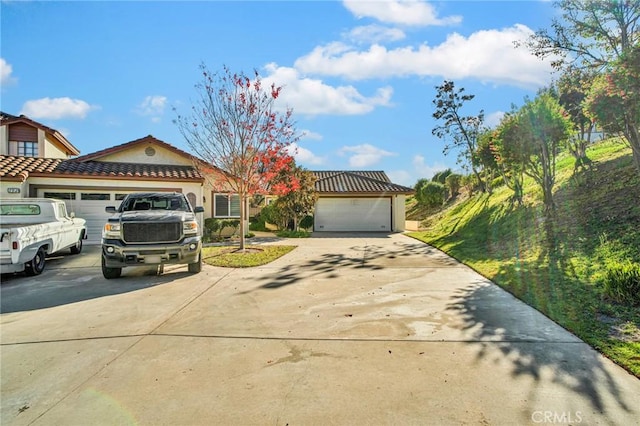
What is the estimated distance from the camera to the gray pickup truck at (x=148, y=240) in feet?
26.6

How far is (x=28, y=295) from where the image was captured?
723 cm

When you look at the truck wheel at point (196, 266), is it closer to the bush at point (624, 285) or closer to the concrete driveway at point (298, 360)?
the concrete driveway at point (298, 360)

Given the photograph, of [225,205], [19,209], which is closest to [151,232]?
[19,209]

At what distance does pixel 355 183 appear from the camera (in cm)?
2464

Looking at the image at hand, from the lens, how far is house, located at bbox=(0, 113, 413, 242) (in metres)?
15.2

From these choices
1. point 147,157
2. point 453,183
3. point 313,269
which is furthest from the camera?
point 453,183

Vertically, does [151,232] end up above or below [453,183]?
below

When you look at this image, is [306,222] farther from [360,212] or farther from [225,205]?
[225,205]

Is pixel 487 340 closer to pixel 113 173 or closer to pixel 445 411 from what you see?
pixel 445 411

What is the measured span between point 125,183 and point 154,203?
7.62 metres

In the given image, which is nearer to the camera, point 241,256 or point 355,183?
point 241,256

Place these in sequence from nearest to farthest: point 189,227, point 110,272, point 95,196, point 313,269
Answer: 1. point 110,272
2. point 189,227
3. point 313,269
4. point 95,196

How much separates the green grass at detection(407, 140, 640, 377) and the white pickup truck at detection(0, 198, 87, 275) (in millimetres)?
10660

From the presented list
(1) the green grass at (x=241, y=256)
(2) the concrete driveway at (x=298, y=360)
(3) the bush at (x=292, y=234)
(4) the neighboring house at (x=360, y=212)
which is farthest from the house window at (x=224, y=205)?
(2) the concrete driveway at (x=298, y=360)
